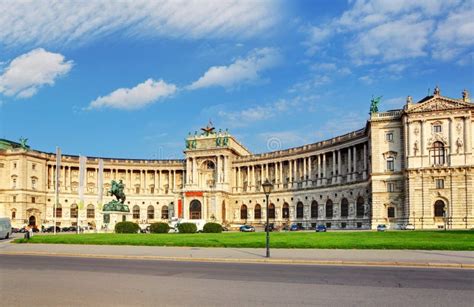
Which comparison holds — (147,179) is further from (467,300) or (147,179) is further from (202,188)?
(467,300)

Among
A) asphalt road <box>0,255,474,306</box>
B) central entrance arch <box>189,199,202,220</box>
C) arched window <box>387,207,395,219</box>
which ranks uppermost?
asphalt road <box>0,255,474,306</box>

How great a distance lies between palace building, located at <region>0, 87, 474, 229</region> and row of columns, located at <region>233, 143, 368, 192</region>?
0.79ft

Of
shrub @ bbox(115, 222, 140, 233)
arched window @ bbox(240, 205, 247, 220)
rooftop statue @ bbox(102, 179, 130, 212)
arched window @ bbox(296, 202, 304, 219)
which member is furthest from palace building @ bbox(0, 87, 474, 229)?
shrub @ bbox(115, 222, 140, 233)

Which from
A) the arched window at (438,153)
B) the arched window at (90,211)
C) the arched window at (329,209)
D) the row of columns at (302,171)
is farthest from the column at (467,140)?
the arched window at (90,211)

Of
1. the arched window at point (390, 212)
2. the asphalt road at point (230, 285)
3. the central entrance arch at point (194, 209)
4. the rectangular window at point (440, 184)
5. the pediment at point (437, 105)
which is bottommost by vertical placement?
the central entrance arch at point (194, 209)

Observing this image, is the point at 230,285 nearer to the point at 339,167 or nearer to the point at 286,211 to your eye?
the point at 339,167

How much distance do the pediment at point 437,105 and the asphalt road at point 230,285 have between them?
2501 inches

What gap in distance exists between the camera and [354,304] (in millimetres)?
15445

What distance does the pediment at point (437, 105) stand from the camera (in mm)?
80875

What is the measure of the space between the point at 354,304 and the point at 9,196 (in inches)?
4865

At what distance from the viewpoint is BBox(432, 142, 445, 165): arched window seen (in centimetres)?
8188

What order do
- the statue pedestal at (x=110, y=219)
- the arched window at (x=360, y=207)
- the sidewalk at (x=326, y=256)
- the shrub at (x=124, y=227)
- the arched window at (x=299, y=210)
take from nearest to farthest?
the sidewalk at (x=326, y=256), the shrub at (x=124, y=227), the statue pedestal at (x=110, y=219), the arched window at (x=360, y=207), the arched window at (x=299, y=210)

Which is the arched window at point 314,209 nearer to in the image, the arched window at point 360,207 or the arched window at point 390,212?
the arched window at point 360,207

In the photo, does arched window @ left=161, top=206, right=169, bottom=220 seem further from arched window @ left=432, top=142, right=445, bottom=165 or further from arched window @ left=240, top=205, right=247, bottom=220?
arched window @ left=432, top=142, right=445, bottom=165
